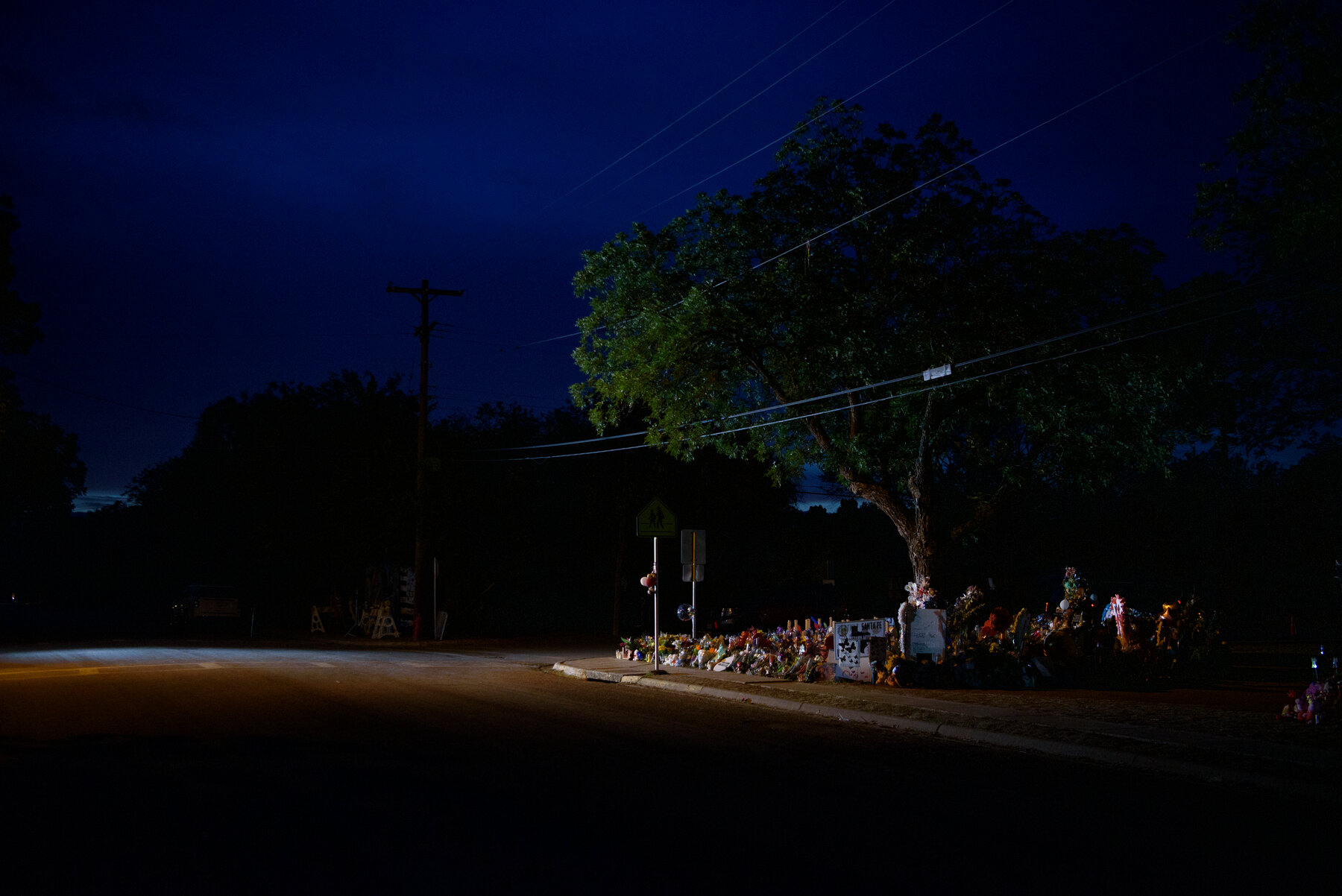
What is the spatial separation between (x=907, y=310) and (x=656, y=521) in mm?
6450

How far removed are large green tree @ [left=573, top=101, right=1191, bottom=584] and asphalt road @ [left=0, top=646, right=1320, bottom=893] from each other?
8947 mm

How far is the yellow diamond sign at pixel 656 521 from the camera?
1998 centimetres

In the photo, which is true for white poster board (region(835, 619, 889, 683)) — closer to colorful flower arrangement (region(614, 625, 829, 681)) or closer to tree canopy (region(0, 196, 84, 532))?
colorful flower arrangement (region(614, 625, 829, 681))

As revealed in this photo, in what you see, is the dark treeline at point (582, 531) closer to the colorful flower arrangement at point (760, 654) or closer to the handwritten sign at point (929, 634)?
the colorful flower arrangement at point (760, 654)

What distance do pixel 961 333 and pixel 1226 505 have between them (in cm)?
3241

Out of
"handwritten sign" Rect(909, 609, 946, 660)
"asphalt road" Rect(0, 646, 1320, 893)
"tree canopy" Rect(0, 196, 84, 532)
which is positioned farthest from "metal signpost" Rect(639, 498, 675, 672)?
"tree canopy" Rect(0, 196, 84, 532)

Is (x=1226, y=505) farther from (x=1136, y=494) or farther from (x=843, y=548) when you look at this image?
(x=843, y=548)

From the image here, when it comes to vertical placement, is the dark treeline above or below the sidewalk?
above

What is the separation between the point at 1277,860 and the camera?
259 inches

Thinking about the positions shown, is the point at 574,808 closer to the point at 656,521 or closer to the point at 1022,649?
the point at 1022,649

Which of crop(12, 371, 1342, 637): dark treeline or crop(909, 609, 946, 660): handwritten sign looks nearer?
crop(909, 609, 946, 660): handwritten sign

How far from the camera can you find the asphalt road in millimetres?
6070

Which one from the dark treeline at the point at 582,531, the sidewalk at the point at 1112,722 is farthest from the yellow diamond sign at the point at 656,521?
the dark treeline at the point at 582,531

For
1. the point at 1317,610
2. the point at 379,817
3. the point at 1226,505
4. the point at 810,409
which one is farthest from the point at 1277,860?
the point at 1226,505
